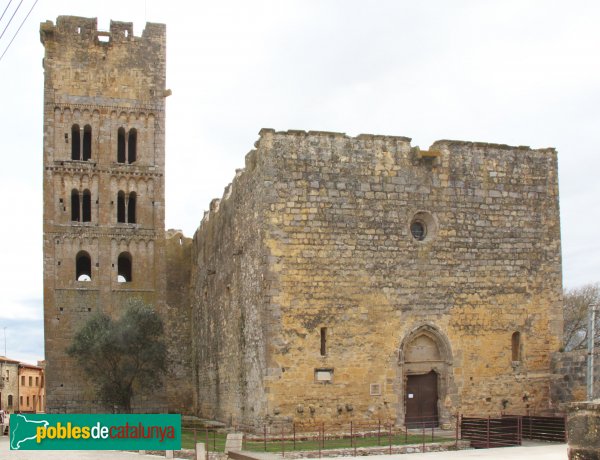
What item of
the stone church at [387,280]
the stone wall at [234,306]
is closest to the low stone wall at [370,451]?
the stone church at [387,280]

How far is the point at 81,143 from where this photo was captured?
38000 mm

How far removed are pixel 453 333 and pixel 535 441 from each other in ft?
11.7

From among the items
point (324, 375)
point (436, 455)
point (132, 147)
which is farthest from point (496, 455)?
point (132, 147)

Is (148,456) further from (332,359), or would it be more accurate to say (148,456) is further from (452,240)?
(452,240)

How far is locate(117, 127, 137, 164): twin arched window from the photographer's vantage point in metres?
38.6

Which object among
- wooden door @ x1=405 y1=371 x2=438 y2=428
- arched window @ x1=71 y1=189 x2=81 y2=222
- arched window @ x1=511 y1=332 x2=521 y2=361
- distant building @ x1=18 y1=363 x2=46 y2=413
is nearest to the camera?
wooden door @ x1=405 y1=371 x2=438 y2=428

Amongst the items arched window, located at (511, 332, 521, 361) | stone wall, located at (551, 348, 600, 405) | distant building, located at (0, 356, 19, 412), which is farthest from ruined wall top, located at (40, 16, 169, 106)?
distant building, located at (0, 356, 19, 412)

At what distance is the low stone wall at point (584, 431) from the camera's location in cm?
835

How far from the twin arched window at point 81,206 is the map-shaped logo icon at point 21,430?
65.5ft

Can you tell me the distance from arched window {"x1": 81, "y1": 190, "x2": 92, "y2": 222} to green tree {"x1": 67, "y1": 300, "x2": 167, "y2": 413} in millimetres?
5026

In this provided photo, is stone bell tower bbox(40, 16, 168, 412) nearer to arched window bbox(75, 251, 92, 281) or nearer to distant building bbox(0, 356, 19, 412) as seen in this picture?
arched window bbox(75, 251, 92, 281)

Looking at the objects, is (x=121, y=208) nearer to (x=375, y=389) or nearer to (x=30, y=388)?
(x=375, y=389)

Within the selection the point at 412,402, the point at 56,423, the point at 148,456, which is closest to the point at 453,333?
the point at 412,402

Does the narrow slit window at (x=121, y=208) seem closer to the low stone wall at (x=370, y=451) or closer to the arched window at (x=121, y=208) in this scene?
the arched window at (x=121, y=208)
